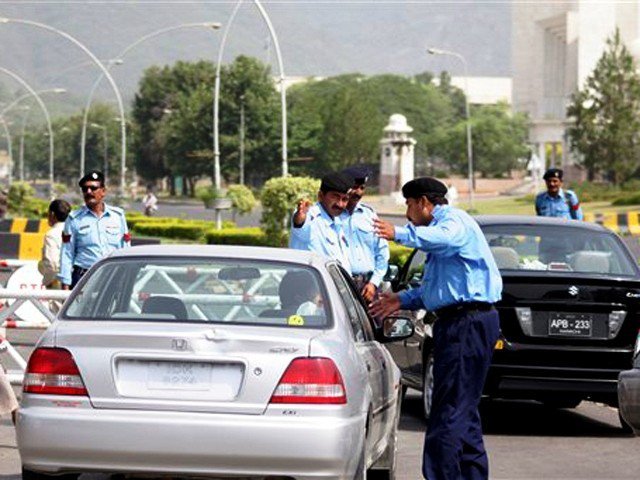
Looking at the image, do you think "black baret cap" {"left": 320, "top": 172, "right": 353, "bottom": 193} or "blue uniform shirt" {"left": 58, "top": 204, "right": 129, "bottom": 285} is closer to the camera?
"black baret cap" {"left": 320, "top": 172, "right": 353, "bottom": 193}

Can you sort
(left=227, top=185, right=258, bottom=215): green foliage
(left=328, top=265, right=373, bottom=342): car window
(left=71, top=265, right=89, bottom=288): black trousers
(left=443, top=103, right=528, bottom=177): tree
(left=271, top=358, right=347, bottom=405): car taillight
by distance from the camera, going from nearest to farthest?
(left=271, top=358, right=347, bottom=405): car taillight, (left=328, top=265, right=373, bottom=342): car window, (left=71, top=265, right=89, bottom=288): black trousers, (left=227, top=185, right=258, bottom=215): green foliage, (left=443, top=103, right=528, bottom=177): tree

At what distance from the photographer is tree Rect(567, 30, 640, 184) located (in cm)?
8512

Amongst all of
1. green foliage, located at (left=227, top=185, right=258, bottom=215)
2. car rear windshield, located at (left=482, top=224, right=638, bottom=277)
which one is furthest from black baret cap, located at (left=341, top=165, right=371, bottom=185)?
green foliage, located at (left=227, top=185, right=258, bottom=215)

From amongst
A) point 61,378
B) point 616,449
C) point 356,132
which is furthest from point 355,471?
point 356,132

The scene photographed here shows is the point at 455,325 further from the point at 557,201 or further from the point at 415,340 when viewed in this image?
the point at 557,201

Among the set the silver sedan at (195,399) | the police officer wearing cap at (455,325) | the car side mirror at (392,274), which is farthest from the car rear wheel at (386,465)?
the car side mirror at (392,274)

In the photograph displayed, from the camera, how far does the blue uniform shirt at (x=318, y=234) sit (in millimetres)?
12703

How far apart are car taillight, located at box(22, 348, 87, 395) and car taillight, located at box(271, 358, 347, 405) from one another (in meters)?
0.92

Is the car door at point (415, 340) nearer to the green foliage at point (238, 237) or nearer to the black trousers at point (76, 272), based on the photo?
the black trousers at point (76, 272)

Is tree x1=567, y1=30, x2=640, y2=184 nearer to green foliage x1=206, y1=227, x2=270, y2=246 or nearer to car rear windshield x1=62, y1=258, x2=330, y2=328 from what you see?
green foliage x1=206, y1=227, x2=270, y2=246

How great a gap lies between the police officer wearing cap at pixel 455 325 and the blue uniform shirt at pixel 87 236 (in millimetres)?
5788

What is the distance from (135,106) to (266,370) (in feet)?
489

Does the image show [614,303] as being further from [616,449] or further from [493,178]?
[493,178]

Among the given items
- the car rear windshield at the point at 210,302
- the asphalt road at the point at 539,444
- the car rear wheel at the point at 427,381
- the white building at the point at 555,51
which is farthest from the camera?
the white building at the point at 555,51
